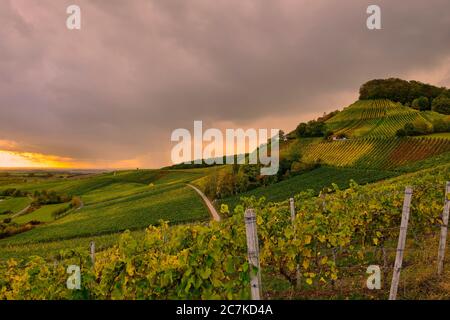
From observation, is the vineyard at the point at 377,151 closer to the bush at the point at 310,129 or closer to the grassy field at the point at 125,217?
the bush at the point at 310,129

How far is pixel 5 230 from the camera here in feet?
161

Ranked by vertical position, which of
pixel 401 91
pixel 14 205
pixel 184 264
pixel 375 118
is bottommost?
pixel 14 205

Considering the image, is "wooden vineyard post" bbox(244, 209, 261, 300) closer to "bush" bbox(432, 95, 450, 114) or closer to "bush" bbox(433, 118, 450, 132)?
"bush" bbox(433, 118, 450, 132)

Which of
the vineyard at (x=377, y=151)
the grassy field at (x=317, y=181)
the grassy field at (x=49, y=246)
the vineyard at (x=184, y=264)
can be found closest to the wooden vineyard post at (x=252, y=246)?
the vineyard at (x=184, y=264)

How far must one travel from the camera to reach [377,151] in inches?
2470

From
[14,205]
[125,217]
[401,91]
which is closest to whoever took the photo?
[125,217]

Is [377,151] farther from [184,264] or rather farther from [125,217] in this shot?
[184,264]

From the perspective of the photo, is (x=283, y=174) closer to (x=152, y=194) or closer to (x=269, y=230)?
(x=152, y=194)

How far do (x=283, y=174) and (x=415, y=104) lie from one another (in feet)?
222

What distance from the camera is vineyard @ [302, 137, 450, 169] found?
55312 mm

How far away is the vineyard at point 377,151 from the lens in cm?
5531

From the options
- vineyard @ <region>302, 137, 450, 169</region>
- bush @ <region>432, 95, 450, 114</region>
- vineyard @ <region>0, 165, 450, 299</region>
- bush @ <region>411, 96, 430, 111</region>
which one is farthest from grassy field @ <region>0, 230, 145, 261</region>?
bush @ <region>411, 96, 430, 111</region>

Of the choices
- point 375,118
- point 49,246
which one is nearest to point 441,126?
point 375,118
